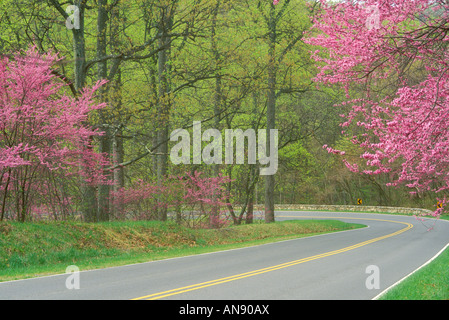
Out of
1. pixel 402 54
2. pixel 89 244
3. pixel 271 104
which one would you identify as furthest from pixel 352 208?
pixel 402 54

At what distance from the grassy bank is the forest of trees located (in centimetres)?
119

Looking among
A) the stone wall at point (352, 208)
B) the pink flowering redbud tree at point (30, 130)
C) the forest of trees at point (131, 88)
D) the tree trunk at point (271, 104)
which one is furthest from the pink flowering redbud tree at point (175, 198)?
the stone wall at point (352, 208)

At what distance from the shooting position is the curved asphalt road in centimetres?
853

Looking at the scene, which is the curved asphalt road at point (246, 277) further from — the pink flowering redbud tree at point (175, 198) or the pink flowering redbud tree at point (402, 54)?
the pink flowering redbud tree at point (175, 198)

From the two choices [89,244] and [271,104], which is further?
[271,104]

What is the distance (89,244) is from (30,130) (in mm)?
3967

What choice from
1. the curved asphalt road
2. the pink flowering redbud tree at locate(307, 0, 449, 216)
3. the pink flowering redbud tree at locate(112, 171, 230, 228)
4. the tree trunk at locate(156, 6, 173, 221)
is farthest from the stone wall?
the pink flowering redbud tree at locate(307, 0, 449, 216)

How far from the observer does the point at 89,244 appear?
1453 cm

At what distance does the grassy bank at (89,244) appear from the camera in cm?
1190

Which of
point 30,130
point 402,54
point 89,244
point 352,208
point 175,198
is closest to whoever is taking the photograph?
point 402,54

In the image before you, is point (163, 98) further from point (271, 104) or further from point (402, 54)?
point (402, 54)

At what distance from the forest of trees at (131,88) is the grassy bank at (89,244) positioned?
1185 mm
